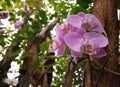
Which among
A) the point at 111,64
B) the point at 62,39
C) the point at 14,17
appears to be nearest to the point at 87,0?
the point at 111,64

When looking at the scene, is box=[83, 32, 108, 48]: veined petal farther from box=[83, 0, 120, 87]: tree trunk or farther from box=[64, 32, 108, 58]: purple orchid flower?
box=[83, 0, 120, 87]: tree trunk

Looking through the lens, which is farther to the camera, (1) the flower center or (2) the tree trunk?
(2) the tree trunk

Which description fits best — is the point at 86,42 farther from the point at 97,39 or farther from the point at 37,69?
the point at 37,69

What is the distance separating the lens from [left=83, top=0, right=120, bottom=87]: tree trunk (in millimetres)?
796

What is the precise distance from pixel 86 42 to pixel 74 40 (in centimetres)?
3

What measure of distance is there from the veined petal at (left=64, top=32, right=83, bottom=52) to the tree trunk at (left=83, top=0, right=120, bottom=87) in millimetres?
153

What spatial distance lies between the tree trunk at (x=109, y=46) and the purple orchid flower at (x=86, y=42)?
14cm

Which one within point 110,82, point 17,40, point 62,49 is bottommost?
point 17,40

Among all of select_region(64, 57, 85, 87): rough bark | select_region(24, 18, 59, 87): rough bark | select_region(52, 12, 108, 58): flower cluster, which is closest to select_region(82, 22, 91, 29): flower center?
select_region(52, 12, 108, 58): flower cluster

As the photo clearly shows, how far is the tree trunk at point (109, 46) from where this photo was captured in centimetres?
80

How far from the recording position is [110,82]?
80 cm

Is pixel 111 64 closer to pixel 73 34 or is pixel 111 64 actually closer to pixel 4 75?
pixel 73 34

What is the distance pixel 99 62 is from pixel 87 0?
0.42m

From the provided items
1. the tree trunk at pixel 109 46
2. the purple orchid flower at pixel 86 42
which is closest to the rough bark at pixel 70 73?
the tree trunk at pixel 109 46
